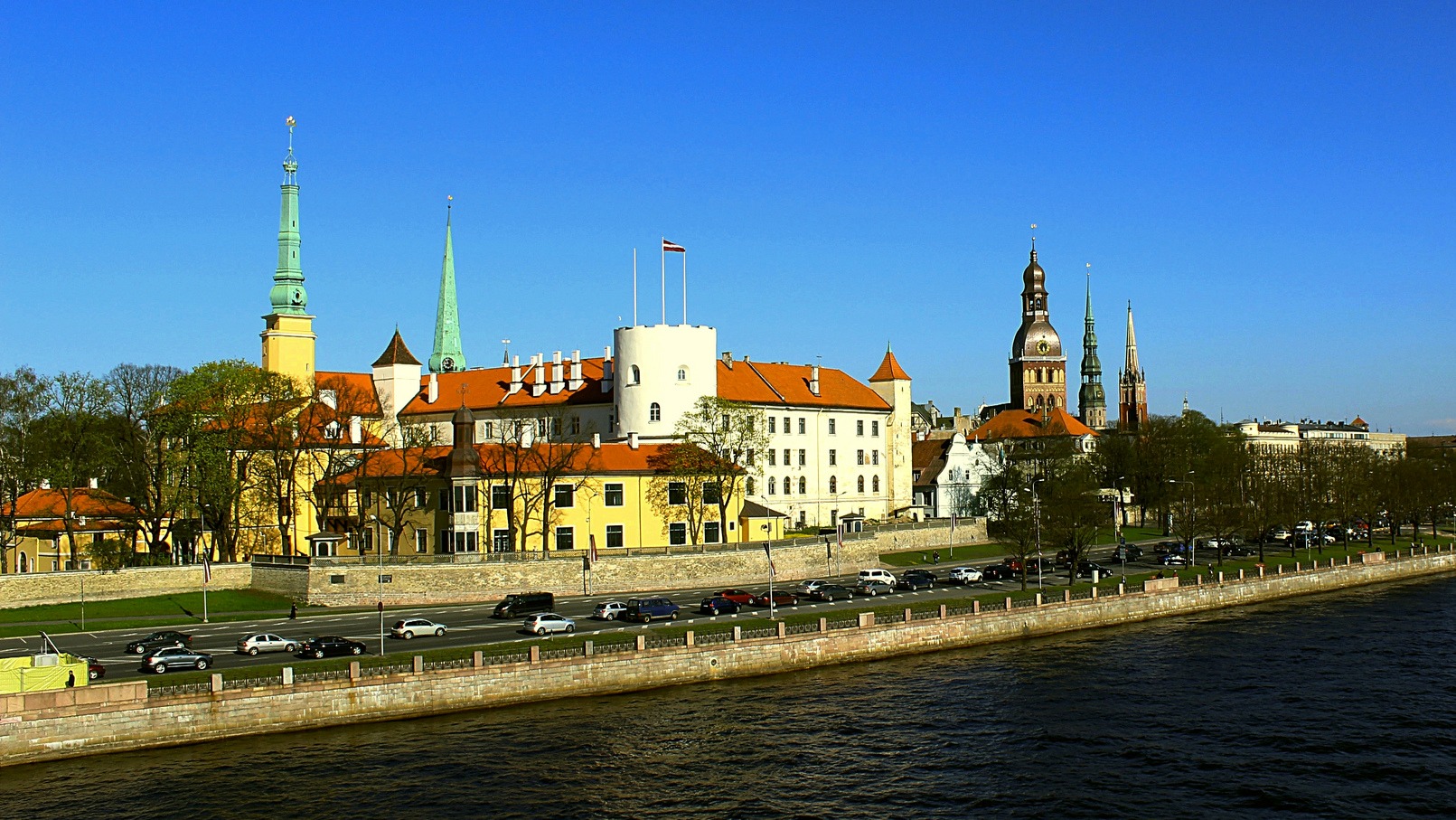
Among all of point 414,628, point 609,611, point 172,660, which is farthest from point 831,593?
point 172,660

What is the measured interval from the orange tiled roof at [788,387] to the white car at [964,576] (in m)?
28.0

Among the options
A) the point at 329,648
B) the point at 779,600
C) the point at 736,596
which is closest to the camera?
the point at 329,648

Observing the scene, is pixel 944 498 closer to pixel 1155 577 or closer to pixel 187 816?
pixel 1155 577

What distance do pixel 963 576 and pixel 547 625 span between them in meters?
32.8

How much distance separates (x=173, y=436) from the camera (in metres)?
82.1

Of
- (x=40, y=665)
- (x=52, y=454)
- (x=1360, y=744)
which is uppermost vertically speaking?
(x=52, y=454)

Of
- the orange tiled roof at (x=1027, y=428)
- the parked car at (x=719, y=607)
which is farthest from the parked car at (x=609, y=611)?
the orange tiled roof at (x=1027, y=428)

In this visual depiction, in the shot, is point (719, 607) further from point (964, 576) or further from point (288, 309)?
point (288, 309)

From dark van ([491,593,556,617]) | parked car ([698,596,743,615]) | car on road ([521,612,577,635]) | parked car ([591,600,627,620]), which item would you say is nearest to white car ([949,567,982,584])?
parked car ([698,596,743,615])

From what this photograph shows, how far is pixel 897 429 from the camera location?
4882 inches

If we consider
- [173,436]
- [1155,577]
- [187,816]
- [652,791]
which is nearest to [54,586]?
[173,436]

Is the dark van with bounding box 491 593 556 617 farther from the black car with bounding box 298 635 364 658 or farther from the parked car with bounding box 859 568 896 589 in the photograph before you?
the parked car with bounding box 859 568 896 589

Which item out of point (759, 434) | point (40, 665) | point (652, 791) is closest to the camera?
point (652, 791)

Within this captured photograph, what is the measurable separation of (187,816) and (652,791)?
13777 millimetres
